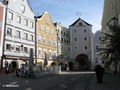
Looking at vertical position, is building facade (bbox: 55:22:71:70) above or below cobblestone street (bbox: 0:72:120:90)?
above

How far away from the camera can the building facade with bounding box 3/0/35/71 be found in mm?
29844

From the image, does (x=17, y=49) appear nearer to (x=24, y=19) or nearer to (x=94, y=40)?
(x=24, y=19)

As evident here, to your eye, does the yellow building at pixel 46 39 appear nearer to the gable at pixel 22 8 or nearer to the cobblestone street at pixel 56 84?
the gable at pixel 22 8

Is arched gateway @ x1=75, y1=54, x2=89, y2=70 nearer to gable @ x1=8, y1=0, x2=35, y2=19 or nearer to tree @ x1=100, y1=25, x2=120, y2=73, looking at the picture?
gable @ x1=8, y1=0, x2=35, y2=19

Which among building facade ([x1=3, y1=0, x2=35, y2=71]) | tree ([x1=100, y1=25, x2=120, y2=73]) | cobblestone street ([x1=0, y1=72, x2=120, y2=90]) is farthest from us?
building facade ([x1=3, y1=0, x2=35, y2=71])

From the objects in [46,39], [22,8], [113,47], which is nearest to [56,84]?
[113,47]

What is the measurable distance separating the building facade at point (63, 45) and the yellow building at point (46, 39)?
297 centimetres

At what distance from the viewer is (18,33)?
108 ft

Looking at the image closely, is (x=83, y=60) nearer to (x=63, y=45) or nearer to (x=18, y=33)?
(x=63, y=45)

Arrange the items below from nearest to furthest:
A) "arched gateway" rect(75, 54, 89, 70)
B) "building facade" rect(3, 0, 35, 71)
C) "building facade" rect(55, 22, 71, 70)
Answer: "building facade" rect(3, 0, 35, 71), "building facade" rect(55, 22, 71, 70), "arched gateway" rect(75, 54, 89, 70)

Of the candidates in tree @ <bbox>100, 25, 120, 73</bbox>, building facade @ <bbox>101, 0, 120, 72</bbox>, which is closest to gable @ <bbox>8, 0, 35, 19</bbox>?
building facade @ <bbox>101, 0, 120, 72</bbox>

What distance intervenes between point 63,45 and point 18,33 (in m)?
21.9

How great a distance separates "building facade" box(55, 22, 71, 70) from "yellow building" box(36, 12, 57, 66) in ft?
9.76

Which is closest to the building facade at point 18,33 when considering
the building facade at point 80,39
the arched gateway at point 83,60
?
the building facade at point 80,39
